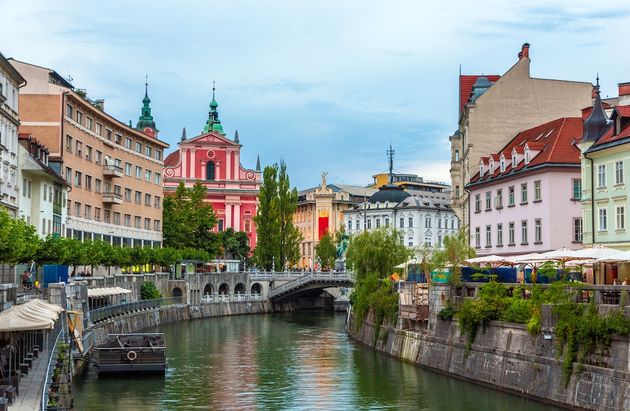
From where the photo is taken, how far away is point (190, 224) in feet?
408

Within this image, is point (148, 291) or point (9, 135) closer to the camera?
point (9, 135)

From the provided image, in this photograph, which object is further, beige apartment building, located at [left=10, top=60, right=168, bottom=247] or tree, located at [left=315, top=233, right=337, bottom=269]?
tree, located at [left=315, top=233, right=337, bottom=269]

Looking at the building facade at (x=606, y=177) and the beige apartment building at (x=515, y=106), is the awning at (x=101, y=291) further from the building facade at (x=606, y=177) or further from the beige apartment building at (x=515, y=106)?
the building facade at (x=606, y=177)

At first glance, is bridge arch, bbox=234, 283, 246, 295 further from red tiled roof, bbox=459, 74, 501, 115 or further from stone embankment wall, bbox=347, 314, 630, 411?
stone embankment wall, bbox=347, 314, 630, 411

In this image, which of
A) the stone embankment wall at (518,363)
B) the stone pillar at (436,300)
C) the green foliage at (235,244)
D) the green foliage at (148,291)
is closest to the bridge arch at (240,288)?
the green foliage at (148,291)

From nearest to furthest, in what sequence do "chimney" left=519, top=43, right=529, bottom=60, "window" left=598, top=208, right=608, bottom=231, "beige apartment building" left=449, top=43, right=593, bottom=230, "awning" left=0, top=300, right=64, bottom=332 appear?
"awning" left=0, top=300, right=64, bottom=332 < "window" left=598, top=208, right=608, bottom=231 < "beige apartment building" left=449, top=43, right=593, bottom=230 < "chimney" left=519, top=43, right=529, bottom=60

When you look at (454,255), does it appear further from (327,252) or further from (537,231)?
(327,252)

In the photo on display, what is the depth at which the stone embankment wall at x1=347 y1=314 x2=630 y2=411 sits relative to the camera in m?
33.2

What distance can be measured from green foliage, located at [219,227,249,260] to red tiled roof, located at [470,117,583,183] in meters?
71.9

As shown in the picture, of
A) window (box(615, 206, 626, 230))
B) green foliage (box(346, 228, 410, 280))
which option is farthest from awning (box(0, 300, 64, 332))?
green foliage (box(346, 228, 410, 280))

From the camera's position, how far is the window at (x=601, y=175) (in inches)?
2228

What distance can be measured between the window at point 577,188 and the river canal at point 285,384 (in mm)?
17477

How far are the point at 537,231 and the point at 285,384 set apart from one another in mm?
25909

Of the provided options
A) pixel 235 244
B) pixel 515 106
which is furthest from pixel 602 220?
pixel 235 244
